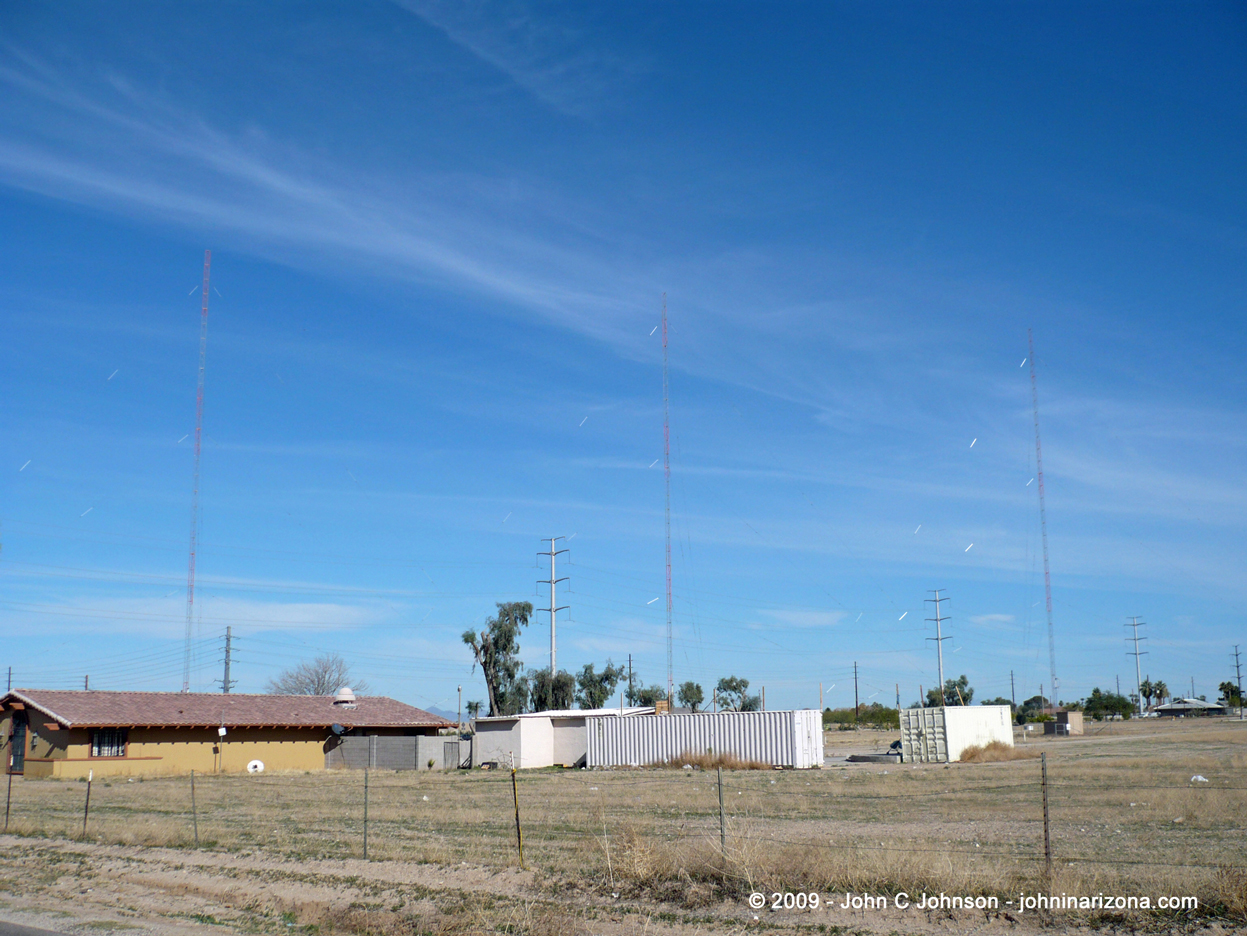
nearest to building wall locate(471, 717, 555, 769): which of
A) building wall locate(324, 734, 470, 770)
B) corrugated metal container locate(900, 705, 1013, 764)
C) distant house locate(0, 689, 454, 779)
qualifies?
building wall locate(324, 734, 470, 770)

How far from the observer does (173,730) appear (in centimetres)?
4709

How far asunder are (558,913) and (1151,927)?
6.70 metres

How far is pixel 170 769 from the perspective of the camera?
46188mm

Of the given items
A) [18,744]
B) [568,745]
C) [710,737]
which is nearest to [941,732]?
[710,737]

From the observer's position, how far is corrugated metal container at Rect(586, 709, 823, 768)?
44.8 m

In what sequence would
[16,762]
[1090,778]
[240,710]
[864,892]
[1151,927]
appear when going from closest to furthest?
[1151,927]
[864,892]
[1090,778]
[16,762]
[240,710]

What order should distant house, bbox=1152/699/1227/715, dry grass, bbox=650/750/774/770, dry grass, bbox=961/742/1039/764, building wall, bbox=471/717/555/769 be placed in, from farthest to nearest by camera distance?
distant house, bbox=1152/699/1227/715, building wall, bbox=471/717/555/769, dry grass, bbox=961/742/1039/764, dry grass, bbox=650/750/774/770

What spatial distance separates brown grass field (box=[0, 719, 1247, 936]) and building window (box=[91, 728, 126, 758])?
580 inches

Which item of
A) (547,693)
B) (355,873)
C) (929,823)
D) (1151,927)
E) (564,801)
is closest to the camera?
(1151,927)

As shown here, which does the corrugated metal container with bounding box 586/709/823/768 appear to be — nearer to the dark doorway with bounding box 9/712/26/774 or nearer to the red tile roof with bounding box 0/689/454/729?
the red tile roof with bounding box 0/689/454/729

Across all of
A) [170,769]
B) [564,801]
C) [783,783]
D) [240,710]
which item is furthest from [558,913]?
[240,710]

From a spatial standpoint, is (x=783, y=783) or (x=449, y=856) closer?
(x=449, y=856)

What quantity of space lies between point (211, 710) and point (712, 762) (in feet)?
80.2

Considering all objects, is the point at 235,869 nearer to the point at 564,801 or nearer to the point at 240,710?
the point at 564,801
